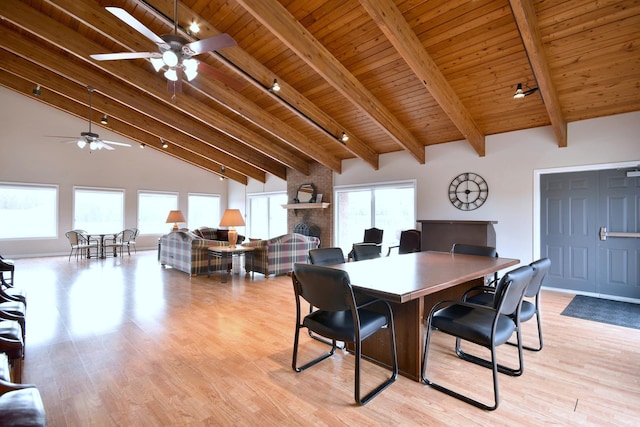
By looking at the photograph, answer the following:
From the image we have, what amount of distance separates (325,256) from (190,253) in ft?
12.4

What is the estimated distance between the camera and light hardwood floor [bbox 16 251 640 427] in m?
1.91

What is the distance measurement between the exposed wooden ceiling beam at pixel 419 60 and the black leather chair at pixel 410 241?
185cm

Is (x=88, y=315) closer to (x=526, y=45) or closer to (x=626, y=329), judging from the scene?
(x=526, y=45)

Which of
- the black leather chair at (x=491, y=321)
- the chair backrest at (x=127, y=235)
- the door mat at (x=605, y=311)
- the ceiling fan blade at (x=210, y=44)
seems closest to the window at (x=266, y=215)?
the chair backrest at (x=127, y=235)

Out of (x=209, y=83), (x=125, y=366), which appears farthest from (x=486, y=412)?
(x=209, y=83)

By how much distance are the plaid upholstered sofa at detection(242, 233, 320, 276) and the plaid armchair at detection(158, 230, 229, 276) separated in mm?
734

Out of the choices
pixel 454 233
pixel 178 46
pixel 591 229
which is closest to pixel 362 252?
pixel 454 233

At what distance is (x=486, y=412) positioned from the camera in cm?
194

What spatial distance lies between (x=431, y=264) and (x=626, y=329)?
2358 millimetres

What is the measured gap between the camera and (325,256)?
3.08 metres

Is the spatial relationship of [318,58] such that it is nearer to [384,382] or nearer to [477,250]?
[477,250]

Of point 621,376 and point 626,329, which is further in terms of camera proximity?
point 626,329

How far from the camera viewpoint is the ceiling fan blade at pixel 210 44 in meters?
3.06

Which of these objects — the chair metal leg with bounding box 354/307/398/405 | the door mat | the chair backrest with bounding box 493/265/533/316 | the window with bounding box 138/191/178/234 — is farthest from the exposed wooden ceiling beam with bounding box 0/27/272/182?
the door mat
